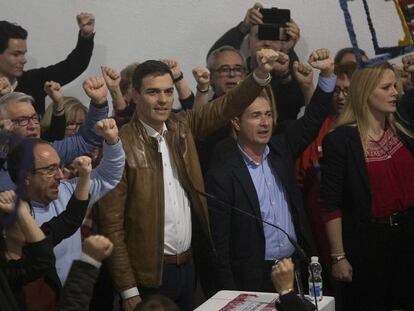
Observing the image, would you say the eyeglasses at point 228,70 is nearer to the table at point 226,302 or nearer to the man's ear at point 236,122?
the man's ear at point 236,122

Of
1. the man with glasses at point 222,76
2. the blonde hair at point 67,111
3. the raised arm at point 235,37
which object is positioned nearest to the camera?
the blonde hair at point 67,111

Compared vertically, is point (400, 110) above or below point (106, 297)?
above

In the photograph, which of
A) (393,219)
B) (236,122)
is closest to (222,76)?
(236,122)

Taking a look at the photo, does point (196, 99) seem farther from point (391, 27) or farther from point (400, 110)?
point (391, 27)

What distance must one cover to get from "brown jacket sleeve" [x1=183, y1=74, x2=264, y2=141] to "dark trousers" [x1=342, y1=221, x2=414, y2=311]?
72cm

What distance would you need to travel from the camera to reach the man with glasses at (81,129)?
11.1ft

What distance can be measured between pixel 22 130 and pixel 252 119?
2.85 feet

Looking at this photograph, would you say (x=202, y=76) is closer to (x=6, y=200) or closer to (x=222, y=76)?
(x=222, y=76)

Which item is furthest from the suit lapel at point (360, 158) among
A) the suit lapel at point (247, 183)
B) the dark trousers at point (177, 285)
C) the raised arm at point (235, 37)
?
the raised arm at point (235, 37)

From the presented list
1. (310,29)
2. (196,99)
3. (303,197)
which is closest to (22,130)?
(196,99)

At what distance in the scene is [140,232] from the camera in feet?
10.8

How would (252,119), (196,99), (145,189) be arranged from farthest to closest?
(196,99) → (252,119) → (145,189)

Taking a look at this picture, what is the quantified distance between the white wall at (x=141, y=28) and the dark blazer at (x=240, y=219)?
3.95ft

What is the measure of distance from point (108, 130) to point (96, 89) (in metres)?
0.47
